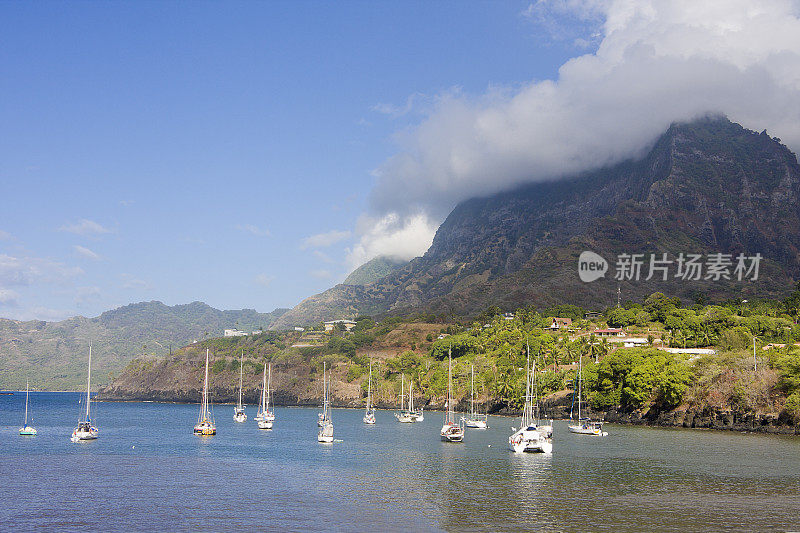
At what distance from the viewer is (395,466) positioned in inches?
3312

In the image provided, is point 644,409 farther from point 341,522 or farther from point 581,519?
point 341,522

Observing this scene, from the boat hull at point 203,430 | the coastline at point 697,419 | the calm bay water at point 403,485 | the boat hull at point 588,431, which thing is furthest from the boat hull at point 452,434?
the coastline at point 697,419

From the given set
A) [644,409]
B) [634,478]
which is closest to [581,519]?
[634,478]

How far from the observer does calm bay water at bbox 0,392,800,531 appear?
51.9 m

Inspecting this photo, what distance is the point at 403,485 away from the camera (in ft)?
226

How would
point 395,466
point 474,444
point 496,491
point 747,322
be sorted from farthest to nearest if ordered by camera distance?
point 747,322
point 474,444
point 395,466
point 496,491

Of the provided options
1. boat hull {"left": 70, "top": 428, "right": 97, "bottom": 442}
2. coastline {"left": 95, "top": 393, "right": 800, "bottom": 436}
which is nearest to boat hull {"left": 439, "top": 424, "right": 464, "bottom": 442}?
coastline {"left": 95, "top": 393, "right": 800, "bottom": 436}

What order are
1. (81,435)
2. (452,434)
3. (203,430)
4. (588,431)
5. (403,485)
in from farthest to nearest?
1. (203,430)
2. (588,431)
3. (452,434)
4. (81,435)
5. (403,485)

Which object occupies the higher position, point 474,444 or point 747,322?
point 747,322

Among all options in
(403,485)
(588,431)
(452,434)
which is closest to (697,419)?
(588,431)

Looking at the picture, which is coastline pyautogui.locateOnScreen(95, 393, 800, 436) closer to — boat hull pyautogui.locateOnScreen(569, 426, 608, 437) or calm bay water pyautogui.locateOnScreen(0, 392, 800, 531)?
calm bay water pyautogui.locateOnScreen(0, 392, 800, 531)

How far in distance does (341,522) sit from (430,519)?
688 centimetres

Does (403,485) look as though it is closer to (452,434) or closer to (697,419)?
(452,434)

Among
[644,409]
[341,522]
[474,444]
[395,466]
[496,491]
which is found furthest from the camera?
[644,409]
